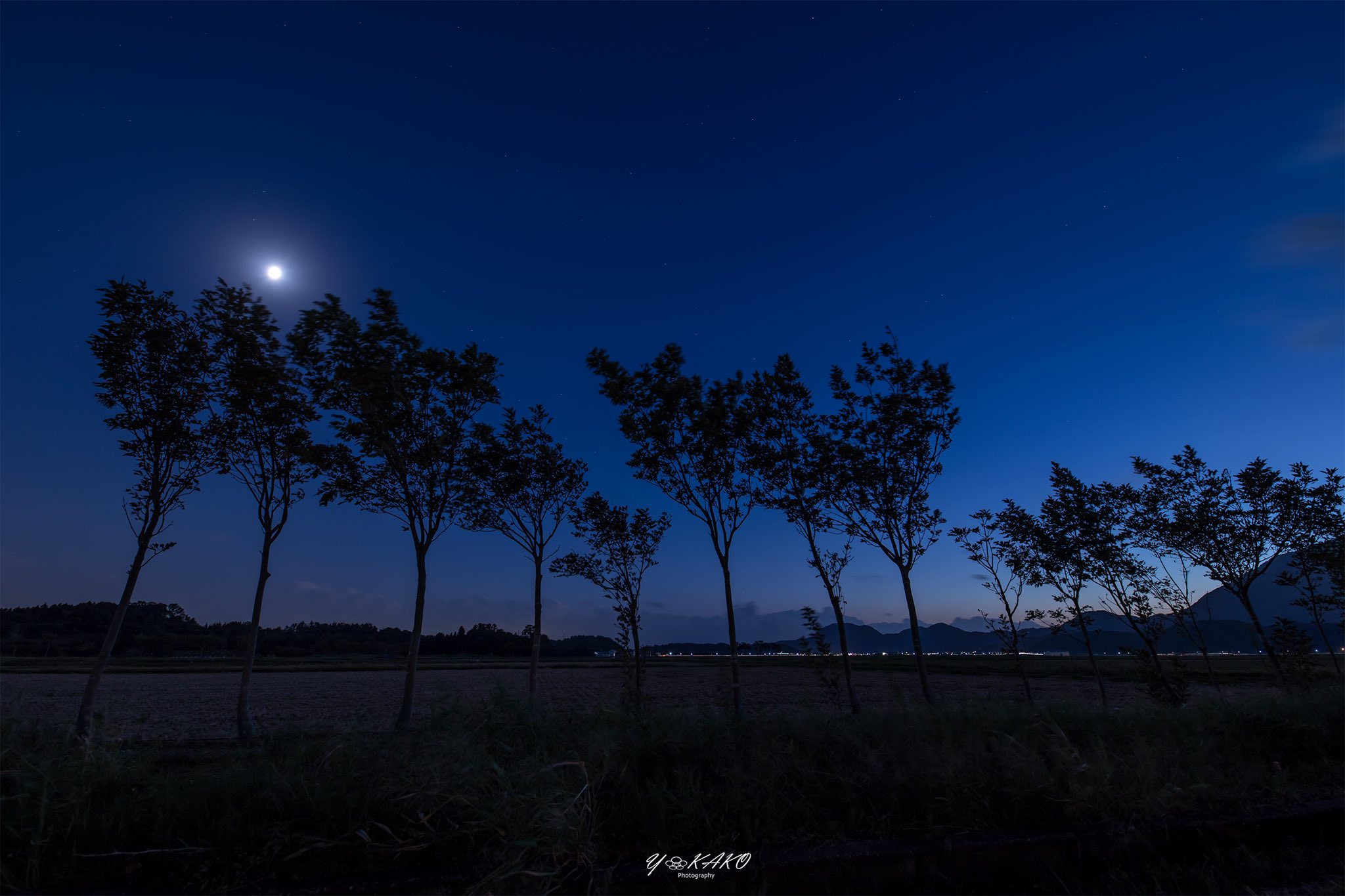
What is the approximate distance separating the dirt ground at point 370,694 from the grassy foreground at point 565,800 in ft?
4.38

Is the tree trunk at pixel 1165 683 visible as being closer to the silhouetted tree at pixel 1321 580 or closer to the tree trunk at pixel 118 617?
the silhouetted tree at pixel 1321 580

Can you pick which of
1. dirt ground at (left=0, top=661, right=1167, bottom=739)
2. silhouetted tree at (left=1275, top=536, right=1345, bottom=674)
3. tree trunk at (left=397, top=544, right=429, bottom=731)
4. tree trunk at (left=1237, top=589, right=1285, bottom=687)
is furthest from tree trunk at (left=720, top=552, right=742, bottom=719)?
silhouetted tree at (left=1275, top=536, right=1345, bottom=674)

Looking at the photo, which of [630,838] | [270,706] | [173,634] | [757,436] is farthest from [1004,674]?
[173,634]

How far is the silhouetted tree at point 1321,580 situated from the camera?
19.7 m

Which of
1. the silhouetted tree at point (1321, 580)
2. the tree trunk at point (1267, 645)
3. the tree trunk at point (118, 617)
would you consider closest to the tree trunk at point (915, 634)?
the tree trunk at point (1267, 645)

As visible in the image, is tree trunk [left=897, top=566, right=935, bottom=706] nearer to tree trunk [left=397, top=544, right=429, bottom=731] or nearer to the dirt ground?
the dirt ground

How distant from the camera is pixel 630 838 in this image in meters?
4.46

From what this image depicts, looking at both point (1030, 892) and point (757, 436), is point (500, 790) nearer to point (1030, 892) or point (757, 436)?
point (1030, 892)

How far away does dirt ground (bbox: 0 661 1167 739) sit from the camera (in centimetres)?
916

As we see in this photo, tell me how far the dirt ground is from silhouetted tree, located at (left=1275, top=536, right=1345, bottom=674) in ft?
24.9

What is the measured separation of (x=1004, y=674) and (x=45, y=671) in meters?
103

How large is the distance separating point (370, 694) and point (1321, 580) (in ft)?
163

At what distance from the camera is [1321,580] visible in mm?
21266

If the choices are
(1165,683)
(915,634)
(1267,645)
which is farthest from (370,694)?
(1267,645)
